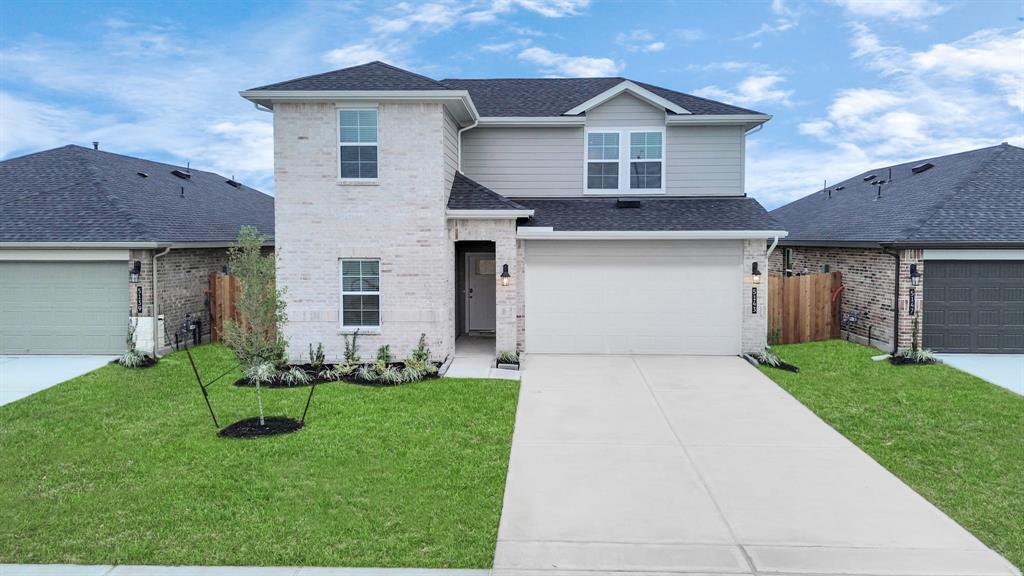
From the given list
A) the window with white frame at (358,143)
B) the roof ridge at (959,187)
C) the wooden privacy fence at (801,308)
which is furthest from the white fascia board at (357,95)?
the roof ridge at (959,187)

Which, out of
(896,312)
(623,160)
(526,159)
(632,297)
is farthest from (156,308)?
(896,312)

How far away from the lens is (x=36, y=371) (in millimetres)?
13289

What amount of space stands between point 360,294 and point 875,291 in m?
11.7

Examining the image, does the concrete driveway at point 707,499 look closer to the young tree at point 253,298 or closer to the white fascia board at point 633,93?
the young tree at point 253,298

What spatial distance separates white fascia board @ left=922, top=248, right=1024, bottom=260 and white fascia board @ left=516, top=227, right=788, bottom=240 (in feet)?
12.1

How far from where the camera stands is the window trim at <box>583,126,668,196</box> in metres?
16.0

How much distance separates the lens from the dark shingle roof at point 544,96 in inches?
634

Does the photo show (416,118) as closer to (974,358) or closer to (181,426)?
(181,426)

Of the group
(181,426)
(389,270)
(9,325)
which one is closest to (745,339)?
(389,270)

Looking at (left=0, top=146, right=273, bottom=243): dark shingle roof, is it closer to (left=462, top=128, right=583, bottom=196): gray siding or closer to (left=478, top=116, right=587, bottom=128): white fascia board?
(left=462, top=128, right=583, bottom=196): gray siding

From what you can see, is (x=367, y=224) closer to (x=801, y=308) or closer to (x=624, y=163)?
(x=624, y=163)

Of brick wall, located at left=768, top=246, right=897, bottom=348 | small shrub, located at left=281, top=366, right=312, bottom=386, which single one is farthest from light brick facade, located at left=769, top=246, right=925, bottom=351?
small shrub, located at left=281, top=366, right=312, bottom=386

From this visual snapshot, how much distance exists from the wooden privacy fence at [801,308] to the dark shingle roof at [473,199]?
6.85 meters

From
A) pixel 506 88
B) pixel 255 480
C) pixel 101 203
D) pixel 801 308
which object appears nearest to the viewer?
pixel 255 480
